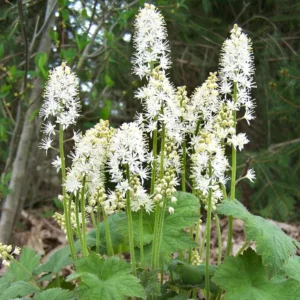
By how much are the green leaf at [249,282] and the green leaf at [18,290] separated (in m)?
0.70

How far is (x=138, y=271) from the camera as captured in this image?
1821mm

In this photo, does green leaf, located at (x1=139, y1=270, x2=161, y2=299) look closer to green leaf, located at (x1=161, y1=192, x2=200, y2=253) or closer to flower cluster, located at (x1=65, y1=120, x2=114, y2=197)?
green leaf, located at (x1=161, y1=192, x2=200, y2=253)

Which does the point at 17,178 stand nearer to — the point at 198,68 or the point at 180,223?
the point at 180,223

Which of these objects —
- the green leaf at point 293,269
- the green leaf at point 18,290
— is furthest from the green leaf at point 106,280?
the green leaf at point 293,269

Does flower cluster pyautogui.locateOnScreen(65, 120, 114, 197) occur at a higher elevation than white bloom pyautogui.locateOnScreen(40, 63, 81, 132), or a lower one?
lower

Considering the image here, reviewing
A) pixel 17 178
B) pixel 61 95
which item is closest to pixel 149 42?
pixel 61 95

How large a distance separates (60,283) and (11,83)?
152 centimetres

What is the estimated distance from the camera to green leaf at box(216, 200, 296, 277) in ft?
5.33

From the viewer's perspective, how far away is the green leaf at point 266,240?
1624mm

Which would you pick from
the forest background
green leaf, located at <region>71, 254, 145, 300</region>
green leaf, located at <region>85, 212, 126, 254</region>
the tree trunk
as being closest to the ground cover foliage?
green leaf, located at <region>71, 254, 145, 300</region>

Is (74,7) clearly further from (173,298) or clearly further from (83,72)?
(173,298)

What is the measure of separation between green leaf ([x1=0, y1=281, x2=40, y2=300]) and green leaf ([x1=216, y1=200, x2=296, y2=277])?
2.57 ft

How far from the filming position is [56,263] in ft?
6.78

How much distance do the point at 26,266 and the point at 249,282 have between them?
98 centimetres
